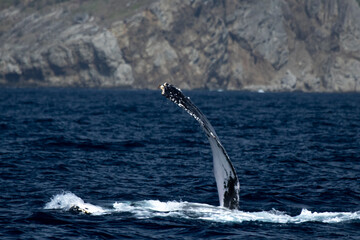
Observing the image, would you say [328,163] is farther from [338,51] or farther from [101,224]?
[338,51]

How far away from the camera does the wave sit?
47.0 feet

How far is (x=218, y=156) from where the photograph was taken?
41.1 ft

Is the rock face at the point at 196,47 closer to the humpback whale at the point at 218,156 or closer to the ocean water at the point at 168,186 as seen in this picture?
the ocean water at the point at 168,186

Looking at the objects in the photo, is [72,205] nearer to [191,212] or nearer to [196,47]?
[191,212]

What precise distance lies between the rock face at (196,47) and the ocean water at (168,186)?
128 metres

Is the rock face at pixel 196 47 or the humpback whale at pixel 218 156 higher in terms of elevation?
the rock face at pixel 196 47

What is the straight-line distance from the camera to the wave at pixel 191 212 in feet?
47.0

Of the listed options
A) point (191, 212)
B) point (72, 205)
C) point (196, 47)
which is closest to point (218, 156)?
point (191, 212)

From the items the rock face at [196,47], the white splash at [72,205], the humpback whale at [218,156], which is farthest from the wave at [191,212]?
the rock face at [196,47]

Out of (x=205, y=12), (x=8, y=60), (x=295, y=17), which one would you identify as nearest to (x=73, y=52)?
(x=8, y=60)

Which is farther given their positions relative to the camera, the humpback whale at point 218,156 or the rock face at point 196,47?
the rock face at point 196,47

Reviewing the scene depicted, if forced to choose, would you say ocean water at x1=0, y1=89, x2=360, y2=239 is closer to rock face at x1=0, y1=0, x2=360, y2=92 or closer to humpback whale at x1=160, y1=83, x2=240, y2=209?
humpback whale at x1=160, y1=83, x2=240, y2=209

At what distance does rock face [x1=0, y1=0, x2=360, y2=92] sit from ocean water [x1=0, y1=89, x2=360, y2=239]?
12847cm

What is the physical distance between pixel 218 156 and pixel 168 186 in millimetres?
6732
